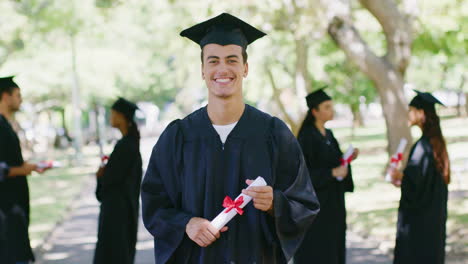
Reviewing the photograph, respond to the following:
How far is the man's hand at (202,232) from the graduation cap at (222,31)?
96cm

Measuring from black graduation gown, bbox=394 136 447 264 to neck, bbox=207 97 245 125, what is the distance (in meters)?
3.08

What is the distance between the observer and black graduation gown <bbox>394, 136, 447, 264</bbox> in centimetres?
635

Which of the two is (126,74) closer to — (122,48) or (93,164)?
(122,48)

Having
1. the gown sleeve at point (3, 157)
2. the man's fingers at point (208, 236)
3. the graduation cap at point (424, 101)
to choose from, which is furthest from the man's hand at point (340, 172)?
the man's fingers at point (208, 236)

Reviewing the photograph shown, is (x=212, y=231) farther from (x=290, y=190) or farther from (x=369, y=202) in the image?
(x=369, y=202)

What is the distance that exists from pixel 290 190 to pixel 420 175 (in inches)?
119

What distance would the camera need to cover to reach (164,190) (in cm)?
377

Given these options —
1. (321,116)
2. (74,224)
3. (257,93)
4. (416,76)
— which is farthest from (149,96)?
(321,116)

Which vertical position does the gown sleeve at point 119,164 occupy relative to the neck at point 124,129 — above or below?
below

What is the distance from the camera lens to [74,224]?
1309 centimetres

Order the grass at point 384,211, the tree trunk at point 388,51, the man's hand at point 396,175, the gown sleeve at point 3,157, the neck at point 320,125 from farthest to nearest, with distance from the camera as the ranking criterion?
the tree trunk at point 388,51, the grass at point 384,211, the neck at point 320,125, the man's hand at point 396,175, the gown sleeve at point 3,157

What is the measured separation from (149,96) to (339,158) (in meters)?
67.7

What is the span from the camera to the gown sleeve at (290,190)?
11.9 feet

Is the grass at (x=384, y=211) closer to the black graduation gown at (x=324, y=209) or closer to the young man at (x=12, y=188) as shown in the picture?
the black graduation gown at (x=324, y=209)
